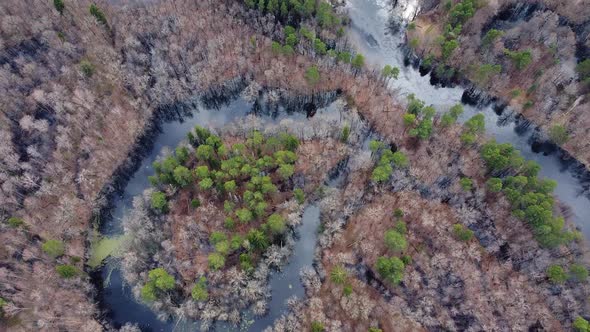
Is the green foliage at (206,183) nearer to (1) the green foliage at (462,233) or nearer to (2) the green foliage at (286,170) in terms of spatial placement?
(2) the green foliage at (286,170)

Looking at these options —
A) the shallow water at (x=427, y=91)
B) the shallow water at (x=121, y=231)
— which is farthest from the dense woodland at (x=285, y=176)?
the shallow water at (x=427, y=91)

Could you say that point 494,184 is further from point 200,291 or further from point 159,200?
point 159,200

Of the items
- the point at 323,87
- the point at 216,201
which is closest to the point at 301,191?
the point at 216,201

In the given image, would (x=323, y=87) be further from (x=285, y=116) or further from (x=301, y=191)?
(x=301, y=191)

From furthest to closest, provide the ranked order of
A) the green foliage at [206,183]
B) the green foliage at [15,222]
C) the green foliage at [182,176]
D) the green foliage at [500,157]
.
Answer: the green foliage at [500,157] < the green foliage at [206,183] < the green foliage at [182,176] < the green foliage at [15,222]

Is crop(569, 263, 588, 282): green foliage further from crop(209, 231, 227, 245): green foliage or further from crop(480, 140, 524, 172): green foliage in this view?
crop(209, 231, 227, 245): green foliage
